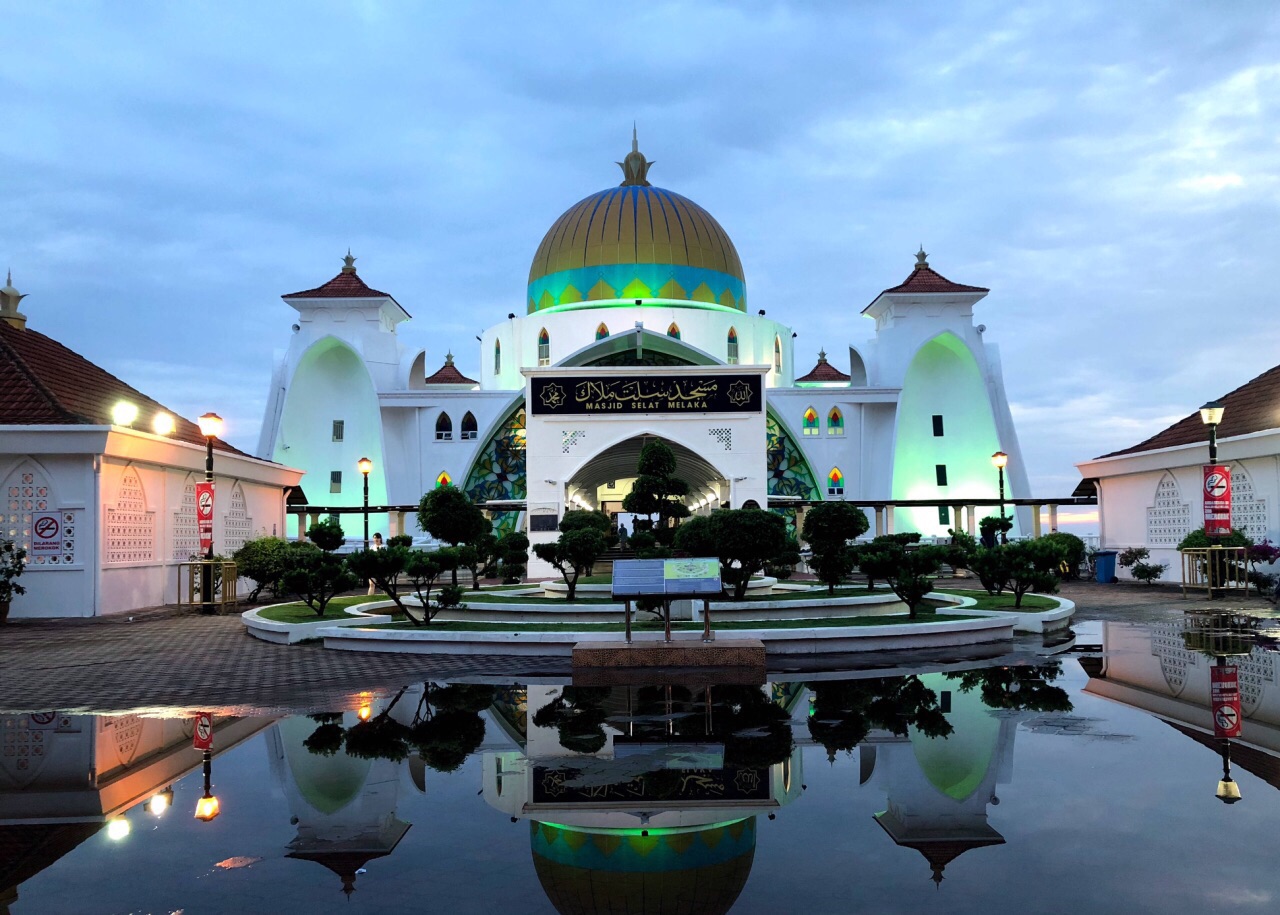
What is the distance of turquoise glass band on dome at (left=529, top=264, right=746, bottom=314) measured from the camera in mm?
33469

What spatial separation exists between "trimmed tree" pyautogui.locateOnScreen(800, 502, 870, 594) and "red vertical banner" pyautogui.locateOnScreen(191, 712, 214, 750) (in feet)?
28.0

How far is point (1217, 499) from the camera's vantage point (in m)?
17.1

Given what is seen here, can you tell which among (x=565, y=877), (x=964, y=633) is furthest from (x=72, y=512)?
(x=565, y=877)

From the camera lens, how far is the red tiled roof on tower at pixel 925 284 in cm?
3322

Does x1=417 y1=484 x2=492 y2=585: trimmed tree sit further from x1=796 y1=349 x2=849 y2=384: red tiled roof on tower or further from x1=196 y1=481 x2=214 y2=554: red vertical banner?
x1=796 y1=349 x2=849 y2=384: red tiled roof on tower

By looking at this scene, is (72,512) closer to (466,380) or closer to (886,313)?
(886,313)

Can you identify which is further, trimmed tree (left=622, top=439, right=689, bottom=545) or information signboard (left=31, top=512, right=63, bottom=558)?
trimmed tree (left=622, top=439, right=689, bottom=545)

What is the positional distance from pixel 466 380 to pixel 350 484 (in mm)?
12866

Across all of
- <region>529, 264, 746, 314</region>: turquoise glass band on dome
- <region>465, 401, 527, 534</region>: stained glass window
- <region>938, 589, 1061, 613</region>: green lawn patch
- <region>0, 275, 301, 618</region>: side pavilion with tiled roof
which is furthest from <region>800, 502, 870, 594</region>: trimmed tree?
<region>529, 264, 746, 314</region>: turquoise glass band on dome

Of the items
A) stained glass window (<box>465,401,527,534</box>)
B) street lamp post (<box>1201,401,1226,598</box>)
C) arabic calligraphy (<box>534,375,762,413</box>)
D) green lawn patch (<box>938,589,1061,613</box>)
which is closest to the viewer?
green lawn patch (<box>938,589,1061,613</box>)

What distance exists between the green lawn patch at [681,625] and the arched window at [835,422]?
20430mm

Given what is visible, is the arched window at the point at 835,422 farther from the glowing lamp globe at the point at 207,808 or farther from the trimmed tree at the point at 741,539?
the glowing lamp globe at the point at 207,808

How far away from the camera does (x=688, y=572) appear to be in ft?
30.7

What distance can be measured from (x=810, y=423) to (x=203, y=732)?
27.3m
